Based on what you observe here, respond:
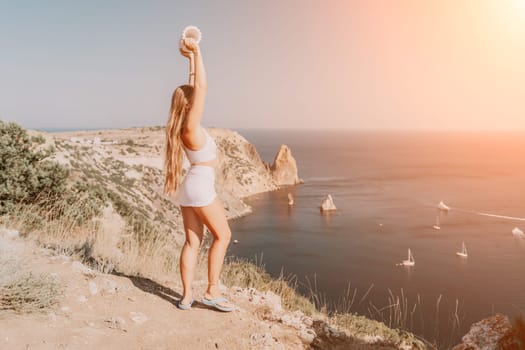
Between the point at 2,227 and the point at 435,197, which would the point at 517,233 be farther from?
the point at 2,227

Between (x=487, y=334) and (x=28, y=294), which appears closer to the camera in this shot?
(x=28, y=294)

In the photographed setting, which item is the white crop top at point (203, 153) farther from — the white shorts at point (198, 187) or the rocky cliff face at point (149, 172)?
the rocky cliff face at point (149, 172)

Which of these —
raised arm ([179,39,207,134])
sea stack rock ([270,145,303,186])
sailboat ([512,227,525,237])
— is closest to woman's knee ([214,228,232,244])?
raised arm ([179,39,207,134])

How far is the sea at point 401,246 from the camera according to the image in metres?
29.6

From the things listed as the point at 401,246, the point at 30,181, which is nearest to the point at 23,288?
the point at 30,181

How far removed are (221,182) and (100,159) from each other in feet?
104

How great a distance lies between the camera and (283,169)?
91062 mm

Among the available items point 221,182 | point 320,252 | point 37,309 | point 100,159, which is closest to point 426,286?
point 320,252

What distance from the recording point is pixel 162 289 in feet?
15.0

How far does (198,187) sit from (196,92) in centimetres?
85

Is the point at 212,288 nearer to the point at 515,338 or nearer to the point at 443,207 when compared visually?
the point at 515,338

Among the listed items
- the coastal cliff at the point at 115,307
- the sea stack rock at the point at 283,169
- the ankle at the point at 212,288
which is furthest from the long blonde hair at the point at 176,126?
the sea stack rock at the point at 283,169

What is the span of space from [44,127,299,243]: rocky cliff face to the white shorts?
5.16m

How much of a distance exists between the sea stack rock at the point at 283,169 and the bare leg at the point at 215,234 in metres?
85.8
